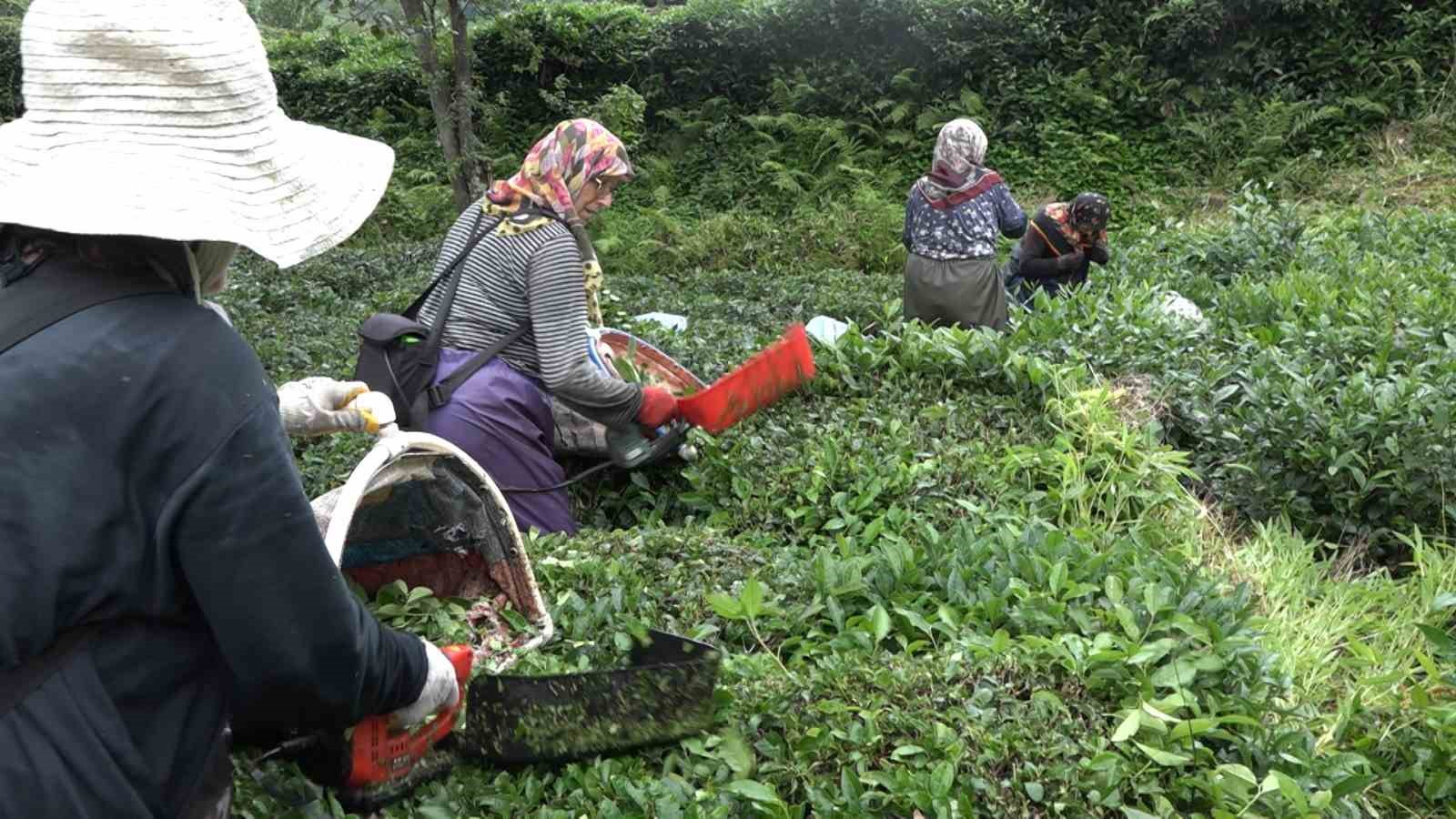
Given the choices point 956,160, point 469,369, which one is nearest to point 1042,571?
point 469,369

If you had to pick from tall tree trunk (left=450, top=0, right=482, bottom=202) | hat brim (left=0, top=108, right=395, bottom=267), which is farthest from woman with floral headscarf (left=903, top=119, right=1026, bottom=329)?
hat brim (left=0, top=108, right=395, bottom=267)

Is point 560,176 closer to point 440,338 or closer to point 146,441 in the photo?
point 440,338

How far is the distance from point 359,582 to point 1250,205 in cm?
799

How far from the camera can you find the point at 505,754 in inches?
101

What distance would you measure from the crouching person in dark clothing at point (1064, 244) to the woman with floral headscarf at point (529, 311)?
402cm

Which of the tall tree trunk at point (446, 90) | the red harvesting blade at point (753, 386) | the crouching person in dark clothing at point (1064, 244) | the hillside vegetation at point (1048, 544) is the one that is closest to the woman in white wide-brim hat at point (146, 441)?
the hillside vegetation at point (1048, 544)

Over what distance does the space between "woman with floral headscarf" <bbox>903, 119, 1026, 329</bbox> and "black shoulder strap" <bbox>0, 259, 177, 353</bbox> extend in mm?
5643

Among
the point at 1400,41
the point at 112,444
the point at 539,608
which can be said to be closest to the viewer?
the point at 112,444

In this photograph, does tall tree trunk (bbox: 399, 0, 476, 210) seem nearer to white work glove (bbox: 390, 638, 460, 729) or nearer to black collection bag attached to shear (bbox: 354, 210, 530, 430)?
black collection bag attached to shear (bbox: 354, 210, 530, 430)

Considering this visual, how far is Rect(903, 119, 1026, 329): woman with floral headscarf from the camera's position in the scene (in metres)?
7.04

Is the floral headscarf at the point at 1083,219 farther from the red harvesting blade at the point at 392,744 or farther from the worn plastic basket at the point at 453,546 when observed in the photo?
the red harvesting blade at the point at 392,744

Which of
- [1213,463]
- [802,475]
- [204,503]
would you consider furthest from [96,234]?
[1213,463]

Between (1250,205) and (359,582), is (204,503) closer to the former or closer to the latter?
(359,582)

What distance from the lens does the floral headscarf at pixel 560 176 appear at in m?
4.24
